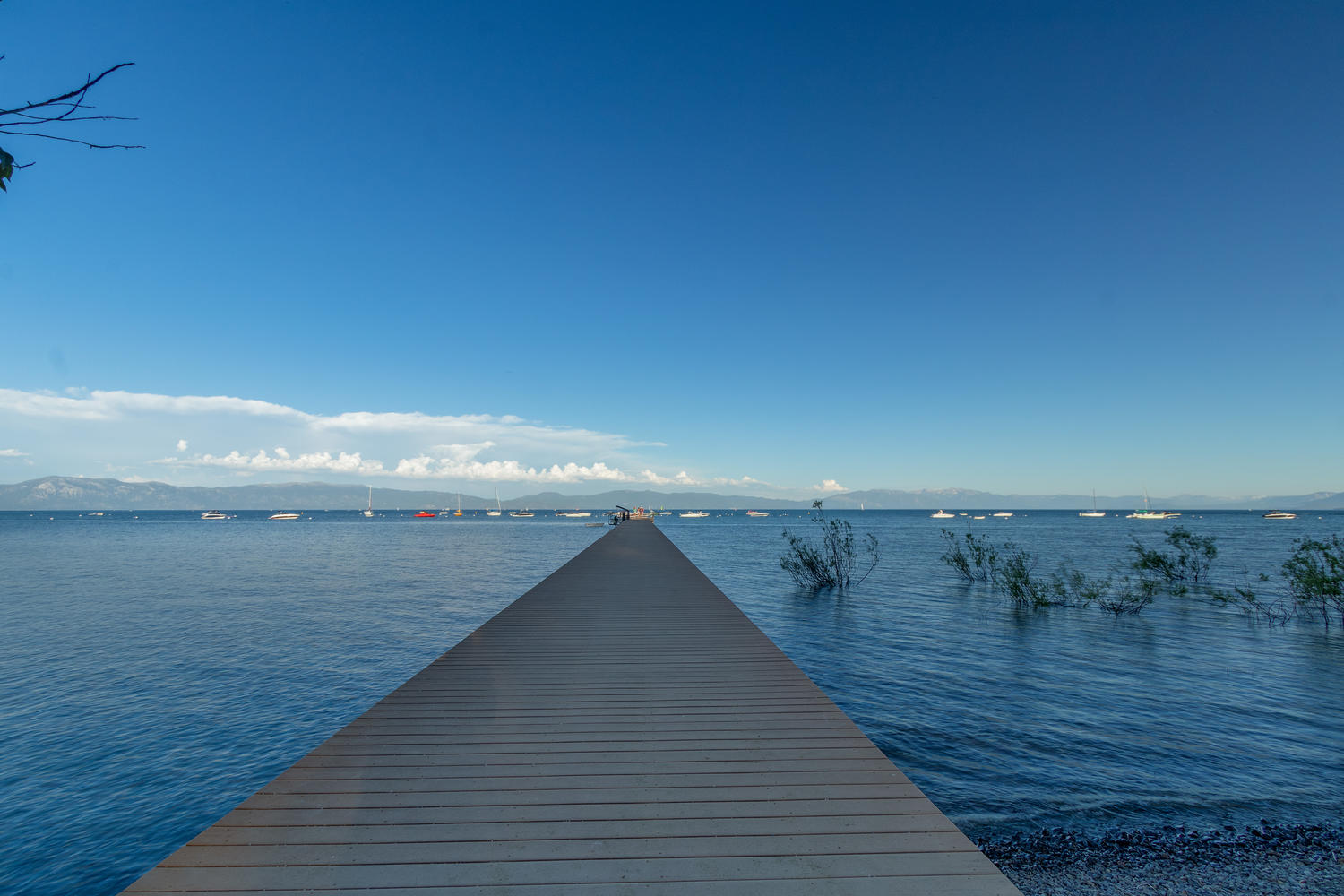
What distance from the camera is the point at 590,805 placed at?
12.4ft

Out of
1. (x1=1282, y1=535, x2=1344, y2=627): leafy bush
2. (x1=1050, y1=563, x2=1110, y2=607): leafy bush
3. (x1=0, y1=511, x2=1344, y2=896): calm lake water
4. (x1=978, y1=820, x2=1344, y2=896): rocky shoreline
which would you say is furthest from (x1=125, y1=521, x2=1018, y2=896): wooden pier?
(x1=1282, y1=535, x2=1344, y2=627): leafy bush

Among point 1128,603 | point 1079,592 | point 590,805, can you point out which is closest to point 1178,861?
point 590,805

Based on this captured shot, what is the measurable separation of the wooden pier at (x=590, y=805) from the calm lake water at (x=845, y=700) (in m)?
2.62

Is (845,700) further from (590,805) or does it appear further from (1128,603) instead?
(1128,603)

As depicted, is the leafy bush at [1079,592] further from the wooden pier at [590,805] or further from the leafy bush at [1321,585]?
the wooden pier at [590,805]

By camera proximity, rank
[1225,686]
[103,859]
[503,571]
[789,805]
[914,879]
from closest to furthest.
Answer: [914,879], [789,805], [103,859], [1225,686], [503,571]

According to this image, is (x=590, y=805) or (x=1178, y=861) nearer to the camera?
(x=590, y=805)

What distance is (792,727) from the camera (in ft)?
17.1

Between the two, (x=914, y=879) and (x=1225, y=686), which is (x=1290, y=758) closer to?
(x=1225, y=686)

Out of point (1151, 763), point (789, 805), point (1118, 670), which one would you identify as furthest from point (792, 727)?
point (1118, 670)

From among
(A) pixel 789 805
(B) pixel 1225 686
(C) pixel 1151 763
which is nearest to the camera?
(A) pixel 789 805

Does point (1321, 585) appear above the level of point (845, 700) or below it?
above

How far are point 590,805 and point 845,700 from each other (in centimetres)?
681

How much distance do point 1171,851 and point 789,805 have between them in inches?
166
